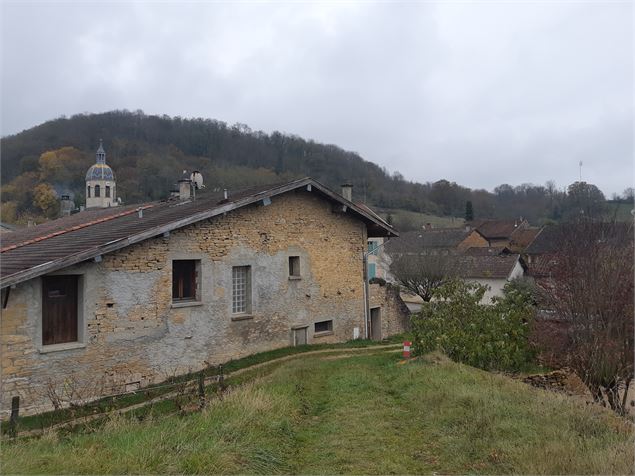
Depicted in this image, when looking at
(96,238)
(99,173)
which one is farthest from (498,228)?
(96,238)

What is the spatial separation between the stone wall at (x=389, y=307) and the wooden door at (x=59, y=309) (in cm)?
1076

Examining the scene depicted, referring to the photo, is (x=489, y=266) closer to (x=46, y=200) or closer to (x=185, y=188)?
(x=185, y=188)

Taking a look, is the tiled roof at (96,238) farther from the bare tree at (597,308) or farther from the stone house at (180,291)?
the bare tree at (597,308)

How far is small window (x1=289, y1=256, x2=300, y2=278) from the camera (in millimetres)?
16578

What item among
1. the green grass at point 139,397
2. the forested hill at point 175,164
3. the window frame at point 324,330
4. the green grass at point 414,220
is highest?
the forested hill at point 175,164

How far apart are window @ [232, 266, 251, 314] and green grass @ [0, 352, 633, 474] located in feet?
18.1

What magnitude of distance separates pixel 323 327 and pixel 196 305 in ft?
17.4

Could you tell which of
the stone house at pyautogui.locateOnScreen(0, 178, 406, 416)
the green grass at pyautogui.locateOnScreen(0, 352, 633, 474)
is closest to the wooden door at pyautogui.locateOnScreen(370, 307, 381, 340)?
the stone house at pyautogui.locateOnScreen(0, 178, 406, 416)

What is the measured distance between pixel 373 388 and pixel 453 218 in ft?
266

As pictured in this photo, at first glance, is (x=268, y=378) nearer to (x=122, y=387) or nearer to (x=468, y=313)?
(x=122, y=387)

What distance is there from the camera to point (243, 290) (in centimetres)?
1516

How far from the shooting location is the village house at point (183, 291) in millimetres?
10727

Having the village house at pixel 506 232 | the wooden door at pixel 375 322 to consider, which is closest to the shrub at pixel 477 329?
the wooden door at pixel 375 322

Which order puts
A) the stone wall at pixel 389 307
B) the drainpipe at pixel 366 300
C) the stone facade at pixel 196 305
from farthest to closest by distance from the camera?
the stone wall at pixel 389 307 < the drainpipe at pixel 366 300 < the stone facade at pixel 196 305
